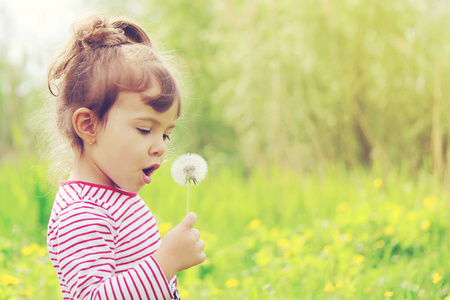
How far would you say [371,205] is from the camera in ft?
10.5

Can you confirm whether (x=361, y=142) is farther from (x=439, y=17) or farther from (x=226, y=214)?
(x=226, y=214)

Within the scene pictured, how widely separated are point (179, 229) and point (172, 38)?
7464 millimetres

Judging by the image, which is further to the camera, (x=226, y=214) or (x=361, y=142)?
(x=361, y=142)

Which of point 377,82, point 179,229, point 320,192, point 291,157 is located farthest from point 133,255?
point 377,82

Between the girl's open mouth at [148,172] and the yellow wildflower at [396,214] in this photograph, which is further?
the yellow wildflower at [396,214]

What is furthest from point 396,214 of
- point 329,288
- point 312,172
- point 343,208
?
point 312,172

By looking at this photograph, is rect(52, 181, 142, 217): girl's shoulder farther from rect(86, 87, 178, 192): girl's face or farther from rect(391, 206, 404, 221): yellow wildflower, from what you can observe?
rect(391, 206, 404, 221): yellow wildflower

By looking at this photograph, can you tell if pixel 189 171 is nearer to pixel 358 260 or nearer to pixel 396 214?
pixel 358 260

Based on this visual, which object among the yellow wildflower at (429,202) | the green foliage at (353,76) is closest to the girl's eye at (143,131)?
the yellow wildflower at (429,202)

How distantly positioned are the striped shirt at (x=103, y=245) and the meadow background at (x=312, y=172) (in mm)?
462

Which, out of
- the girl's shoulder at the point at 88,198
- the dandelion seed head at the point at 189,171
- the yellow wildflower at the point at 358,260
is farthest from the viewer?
the yellow wildflower at the point at 358,260

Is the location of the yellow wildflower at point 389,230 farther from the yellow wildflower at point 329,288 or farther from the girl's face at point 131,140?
the girl's face at point 131,140

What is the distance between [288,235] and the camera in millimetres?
3062

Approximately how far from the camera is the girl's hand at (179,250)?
1096 millimetres
